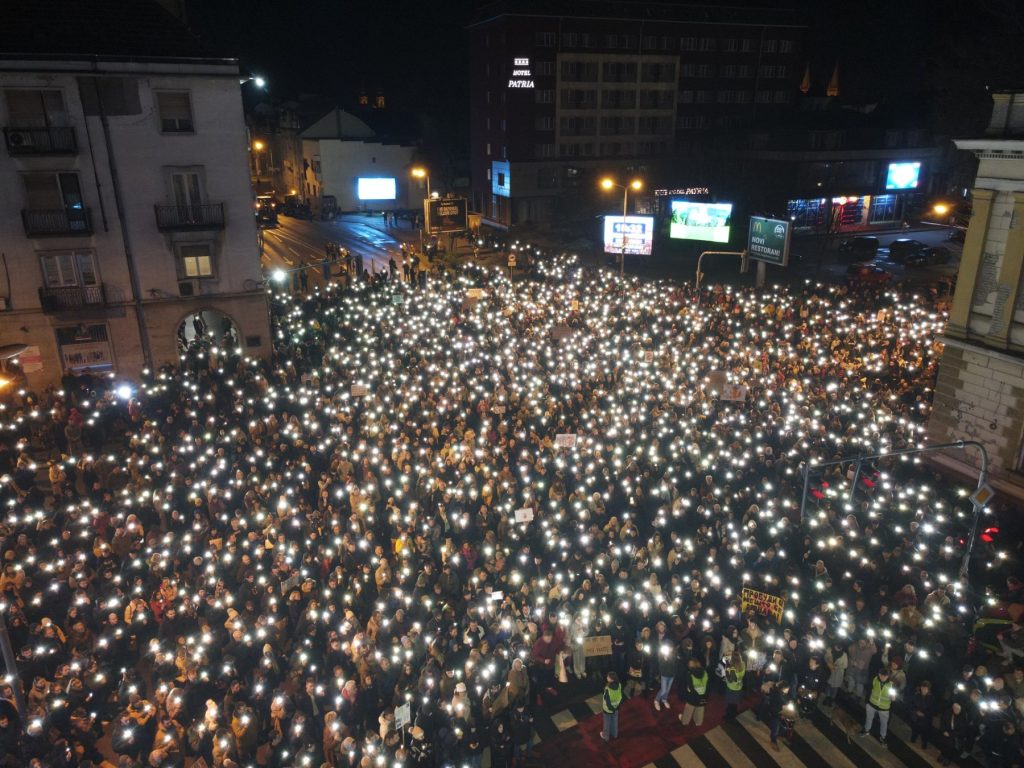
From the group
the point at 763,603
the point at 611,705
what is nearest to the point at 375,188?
the point at 763,603

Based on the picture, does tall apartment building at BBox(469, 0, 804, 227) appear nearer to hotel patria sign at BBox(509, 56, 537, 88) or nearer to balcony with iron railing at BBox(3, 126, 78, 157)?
hotel patria sign at BBox(509, 56, 537, 88)

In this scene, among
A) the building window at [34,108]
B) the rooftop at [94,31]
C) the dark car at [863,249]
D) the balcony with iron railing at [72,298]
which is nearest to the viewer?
the rooftop at [94,31]

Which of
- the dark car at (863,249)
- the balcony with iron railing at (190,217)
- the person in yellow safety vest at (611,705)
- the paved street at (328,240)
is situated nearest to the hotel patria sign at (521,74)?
the paved street at (328,240)

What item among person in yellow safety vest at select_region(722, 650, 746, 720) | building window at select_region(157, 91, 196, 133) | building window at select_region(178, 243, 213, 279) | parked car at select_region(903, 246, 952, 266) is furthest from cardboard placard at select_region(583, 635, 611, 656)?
parked car at select_region(903, 246, 952, 266)

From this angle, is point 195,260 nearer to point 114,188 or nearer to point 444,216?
point 114,188

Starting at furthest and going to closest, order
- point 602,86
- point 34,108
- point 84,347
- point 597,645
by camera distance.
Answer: point 602,86
point 84,347
point 34,108
point 597,645

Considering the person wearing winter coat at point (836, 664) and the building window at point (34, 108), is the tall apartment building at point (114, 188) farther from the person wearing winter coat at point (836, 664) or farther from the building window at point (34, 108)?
the person wearing winter coat at point (836, 664)

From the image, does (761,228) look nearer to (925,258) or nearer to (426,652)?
(925,258)
